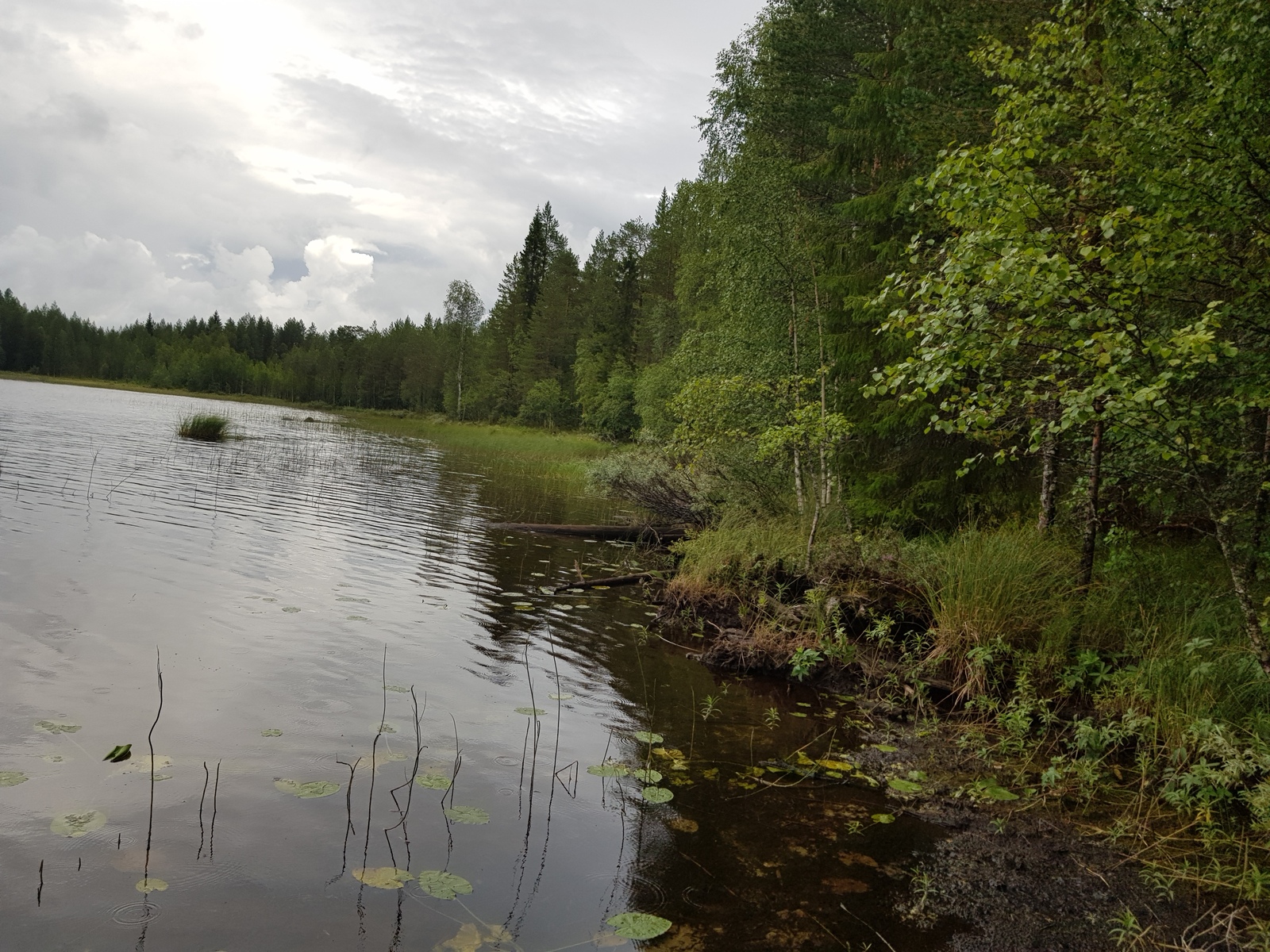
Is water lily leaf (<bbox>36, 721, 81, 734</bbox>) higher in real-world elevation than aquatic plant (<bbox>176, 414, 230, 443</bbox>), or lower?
lower

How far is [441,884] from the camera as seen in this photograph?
396cm

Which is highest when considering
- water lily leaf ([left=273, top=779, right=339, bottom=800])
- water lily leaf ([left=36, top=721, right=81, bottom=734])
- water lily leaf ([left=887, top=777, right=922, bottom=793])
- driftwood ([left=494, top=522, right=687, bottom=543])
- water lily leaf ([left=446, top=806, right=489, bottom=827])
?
driftwood ([left=494, top=522, right=687, bottom=543])

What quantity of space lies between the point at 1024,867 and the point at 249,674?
248 inches

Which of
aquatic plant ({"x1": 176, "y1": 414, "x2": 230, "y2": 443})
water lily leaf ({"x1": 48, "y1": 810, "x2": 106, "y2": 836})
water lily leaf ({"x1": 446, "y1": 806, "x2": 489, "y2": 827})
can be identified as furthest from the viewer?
aquatic plant ({"x1": 176, "y1": 414, "x2": 230, "y2": 443})

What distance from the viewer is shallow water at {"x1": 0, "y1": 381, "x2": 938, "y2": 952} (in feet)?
12.2

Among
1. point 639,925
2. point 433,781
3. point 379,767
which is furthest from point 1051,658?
point 379,767

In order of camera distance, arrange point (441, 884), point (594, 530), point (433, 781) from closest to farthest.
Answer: point (441, 884) < point (433, 781) < point (594, 530)

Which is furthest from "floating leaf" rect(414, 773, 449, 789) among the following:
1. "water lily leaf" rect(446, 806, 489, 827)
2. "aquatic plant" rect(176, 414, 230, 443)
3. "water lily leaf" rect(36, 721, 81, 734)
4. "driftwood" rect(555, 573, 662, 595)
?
Result: "aquatic plant" rect(176, 414, 230, 443)

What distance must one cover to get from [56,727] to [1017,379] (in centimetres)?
839

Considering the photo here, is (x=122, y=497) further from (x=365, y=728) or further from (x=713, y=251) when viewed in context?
(x=713, y=251)

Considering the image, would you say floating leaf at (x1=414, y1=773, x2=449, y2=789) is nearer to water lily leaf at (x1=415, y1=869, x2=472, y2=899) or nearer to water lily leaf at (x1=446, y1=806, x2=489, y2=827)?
water lily leaf at (x1=446, y1=806, x2=489, y2=827)

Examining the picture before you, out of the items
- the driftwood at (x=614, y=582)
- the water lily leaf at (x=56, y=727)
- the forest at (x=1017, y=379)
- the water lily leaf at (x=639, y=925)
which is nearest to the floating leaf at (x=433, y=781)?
the water lily leaf at (x=639, y=925)

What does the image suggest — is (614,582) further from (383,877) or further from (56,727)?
(383,877)

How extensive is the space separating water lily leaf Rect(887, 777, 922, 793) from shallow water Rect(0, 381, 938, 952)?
0.89 feet
